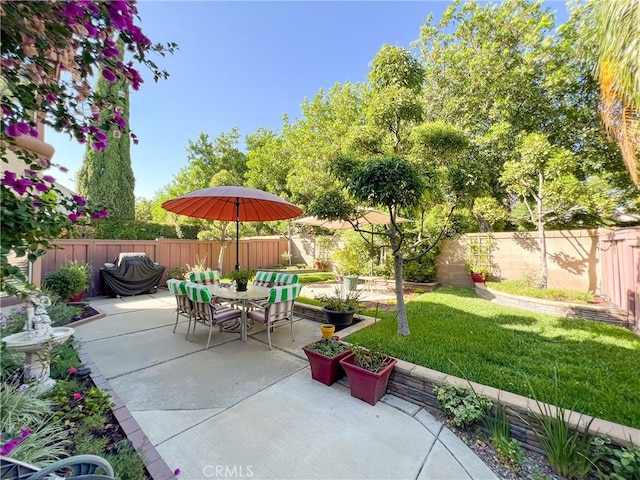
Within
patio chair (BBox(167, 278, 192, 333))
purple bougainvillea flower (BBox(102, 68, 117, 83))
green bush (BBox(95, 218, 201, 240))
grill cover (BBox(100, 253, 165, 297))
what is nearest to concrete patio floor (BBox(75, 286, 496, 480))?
patio chair (BBox(167, 278, 192, 333))

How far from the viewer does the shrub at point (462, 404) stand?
7.88ft

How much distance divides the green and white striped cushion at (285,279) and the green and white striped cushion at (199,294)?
199 cm

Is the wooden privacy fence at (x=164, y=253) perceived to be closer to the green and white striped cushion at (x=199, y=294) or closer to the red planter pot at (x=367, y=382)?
the green and white striped cushion at (x=199, y=294)

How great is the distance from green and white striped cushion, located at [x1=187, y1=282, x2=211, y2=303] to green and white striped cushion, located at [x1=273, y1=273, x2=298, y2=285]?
1.99 meters

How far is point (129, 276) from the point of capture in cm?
776

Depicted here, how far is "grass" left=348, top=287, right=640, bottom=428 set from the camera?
8.66ft

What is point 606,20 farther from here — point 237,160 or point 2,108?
point 237,160

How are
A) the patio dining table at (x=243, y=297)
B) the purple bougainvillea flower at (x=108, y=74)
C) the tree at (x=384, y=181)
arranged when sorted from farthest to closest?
the patio dining table at (x=243, y=297), the tree at (x=384, y=181), the purple bougainvillea flower at (x=108, y=74)

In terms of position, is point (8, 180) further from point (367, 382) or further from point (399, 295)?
point (399, 295)

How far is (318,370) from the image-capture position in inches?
126

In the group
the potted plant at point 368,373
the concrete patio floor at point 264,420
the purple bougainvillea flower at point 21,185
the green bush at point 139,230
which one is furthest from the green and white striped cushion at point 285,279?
the green bush at point 139,230

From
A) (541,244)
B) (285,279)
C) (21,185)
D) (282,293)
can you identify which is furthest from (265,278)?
(541,244)

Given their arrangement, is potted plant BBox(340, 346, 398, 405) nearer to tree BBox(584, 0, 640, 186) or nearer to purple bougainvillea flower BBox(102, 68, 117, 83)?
purple bougainvillea flower BBox(102, 68, 117, 83)
